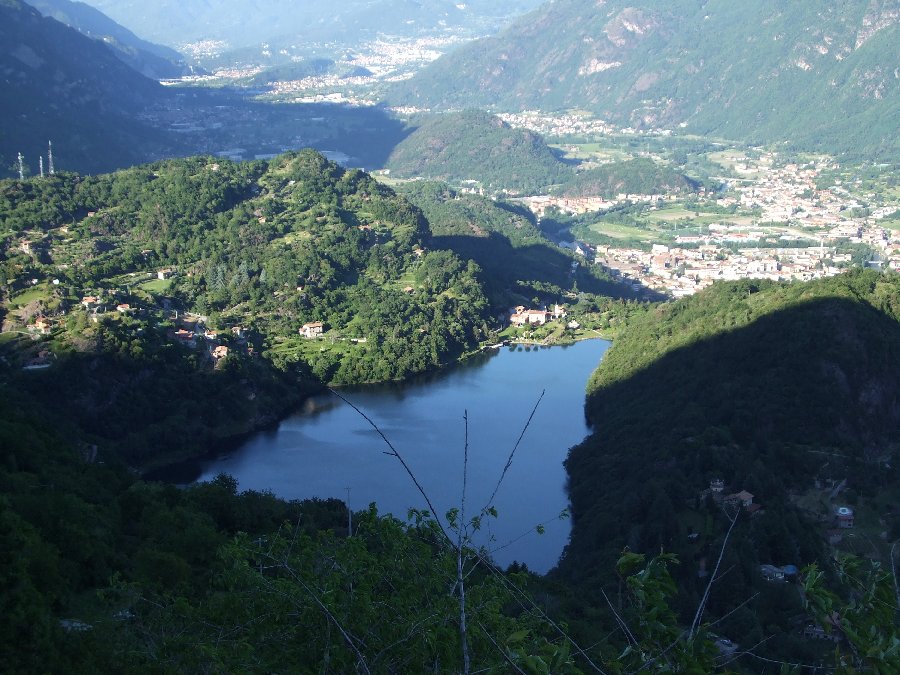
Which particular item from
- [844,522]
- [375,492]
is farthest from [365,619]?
[375,492]

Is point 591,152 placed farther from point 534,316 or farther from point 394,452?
point 394,452

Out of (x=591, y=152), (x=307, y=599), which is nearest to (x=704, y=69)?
(x=591, y=152)

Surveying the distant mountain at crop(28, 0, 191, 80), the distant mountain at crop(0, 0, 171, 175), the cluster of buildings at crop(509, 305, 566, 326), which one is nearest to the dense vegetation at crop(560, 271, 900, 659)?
the cluster of buildings at crop(509, 305, 566, 326)

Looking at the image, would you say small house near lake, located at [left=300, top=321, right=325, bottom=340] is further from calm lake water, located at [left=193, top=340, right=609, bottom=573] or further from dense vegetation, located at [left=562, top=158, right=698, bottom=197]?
dense vegetation, located at [left=562, top=158, right=698, bottom=197]

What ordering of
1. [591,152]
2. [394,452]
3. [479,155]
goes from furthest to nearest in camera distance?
1. [591,152]
2. [479,155]
3. [394,452]

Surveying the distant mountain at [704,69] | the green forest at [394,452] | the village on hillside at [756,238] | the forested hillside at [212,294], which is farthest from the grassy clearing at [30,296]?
the distant mountain at [704,69]

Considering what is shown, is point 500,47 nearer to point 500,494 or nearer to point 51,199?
point 51,199

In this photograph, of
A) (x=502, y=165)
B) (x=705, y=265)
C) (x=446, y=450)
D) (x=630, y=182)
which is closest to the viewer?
(x=446, y=450)
